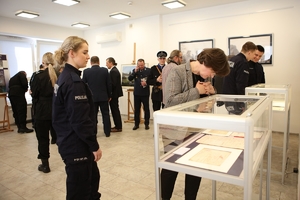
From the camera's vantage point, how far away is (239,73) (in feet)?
9.52

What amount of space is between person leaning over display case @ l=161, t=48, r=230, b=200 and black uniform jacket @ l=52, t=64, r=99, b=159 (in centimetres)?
59

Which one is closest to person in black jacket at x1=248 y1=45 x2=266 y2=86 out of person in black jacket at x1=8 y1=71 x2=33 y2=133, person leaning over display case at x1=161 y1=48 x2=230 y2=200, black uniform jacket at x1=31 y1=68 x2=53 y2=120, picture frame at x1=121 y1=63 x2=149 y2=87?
person leaning over display case at x1=161 y1=48 x2=230 y2=200

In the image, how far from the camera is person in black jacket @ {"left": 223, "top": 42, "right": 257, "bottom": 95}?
2877mm

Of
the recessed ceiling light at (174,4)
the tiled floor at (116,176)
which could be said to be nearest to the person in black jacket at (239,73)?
the tiled floor at (116,176)

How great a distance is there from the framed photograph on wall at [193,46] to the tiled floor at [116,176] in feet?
7.74

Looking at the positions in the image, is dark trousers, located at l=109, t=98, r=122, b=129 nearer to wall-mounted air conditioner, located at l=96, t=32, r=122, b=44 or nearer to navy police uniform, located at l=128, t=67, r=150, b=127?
navy police uniform, located at l=128, t=67, r=150, b=127

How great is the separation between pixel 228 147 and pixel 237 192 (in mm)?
1519

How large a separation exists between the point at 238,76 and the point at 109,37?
493 centimetres

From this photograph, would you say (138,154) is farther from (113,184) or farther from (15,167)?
(15,167)

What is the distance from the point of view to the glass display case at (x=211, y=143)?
0.94 metres

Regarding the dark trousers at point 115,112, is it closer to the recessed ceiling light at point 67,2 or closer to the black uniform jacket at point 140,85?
the black uniform jacket at point 140,85

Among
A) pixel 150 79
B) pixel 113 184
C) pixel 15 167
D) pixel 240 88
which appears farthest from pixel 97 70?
pixel 240 88

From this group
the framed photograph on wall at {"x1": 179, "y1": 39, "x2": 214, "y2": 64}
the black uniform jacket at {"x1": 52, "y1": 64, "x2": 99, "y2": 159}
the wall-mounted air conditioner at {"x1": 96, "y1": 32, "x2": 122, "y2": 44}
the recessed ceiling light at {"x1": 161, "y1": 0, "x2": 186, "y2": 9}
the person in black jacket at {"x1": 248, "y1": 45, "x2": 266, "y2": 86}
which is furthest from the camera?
the wall-mounted air conditioner at {"x1": 96, "y1": 32, "x2": 122, "y2": 44}

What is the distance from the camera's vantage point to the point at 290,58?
14.7 feet
